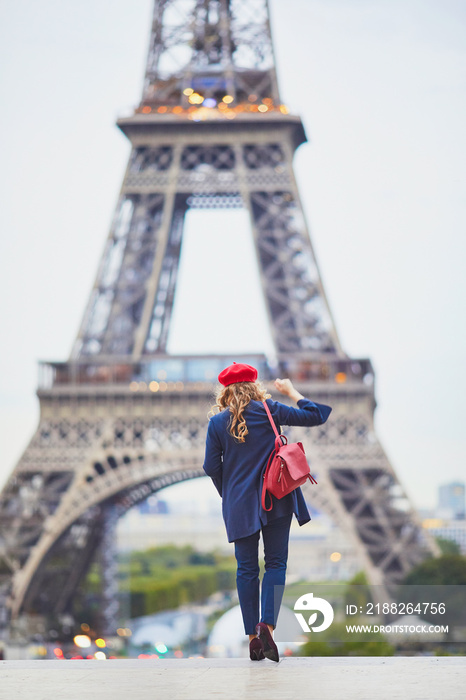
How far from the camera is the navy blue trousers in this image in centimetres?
483

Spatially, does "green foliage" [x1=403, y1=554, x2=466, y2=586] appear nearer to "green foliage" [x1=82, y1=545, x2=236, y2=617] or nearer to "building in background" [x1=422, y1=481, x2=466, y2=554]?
"green foliage" [x1=82, y1=545, x2=236, y2=617]

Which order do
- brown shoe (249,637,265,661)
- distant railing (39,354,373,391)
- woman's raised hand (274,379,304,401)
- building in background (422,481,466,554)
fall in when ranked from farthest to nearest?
building in background (422,481,466,554), distant railing (39,354,373,391), woman's raised hand (274,379,304,401), brown shoe (249,637,265,661)

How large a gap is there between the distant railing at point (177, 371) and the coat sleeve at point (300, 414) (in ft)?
61.0

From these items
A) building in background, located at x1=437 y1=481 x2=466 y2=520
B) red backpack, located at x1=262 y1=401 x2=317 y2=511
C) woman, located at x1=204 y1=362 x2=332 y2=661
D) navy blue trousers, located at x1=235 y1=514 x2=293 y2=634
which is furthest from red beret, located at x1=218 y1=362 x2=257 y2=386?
building in background, located at x1=437 y1=481 x2=466 y2=520

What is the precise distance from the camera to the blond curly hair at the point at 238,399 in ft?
15.9

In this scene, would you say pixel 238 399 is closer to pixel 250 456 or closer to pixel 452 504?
pixel 250 456

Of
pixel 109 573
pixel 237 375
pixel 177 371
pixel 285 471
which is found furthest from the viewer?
pixel 109 573

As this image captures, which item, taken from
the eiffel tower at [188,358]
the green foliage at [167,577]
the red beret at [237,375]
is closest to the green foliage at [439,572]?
the eiffel tower at [188,358]

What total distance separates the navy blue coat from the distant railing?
1861cm

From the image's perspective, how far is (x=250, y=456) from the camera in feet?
16.0

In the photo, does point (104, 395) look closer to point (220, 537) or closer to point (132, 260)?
point (132, 260)

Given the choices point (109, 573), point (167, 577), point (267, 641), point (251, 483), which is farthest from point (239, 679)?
point (167, 577)

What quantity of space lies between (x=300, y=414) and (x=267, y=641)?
1034 millimetres

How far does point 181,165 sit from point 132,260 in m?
2.75
